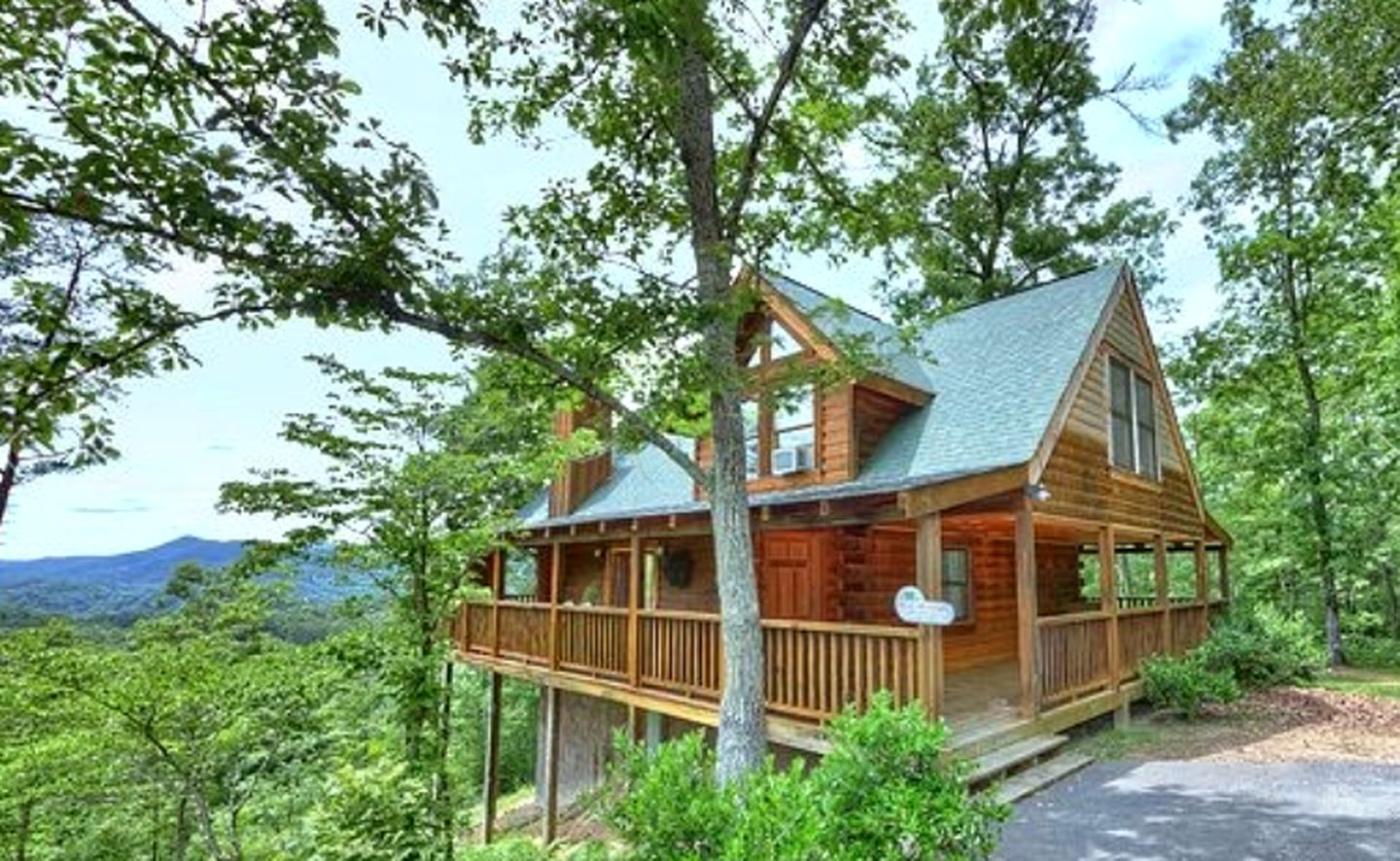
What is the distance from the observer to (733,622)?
5.84 meters

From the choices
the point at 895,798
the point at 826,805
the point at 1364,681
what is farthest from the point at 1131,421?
the point at 826,805

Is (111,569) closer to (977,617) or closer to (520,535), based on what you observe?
(520,535)

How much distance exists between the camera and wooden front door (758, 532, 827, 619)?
11266 millimetres

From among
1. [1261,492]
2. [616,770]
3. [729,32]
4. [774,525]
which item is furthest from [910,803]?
[1261,492]

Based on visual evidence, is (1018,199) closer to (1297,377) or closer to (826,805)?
(1297,377)

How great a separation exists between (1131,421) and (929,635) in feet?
24.2

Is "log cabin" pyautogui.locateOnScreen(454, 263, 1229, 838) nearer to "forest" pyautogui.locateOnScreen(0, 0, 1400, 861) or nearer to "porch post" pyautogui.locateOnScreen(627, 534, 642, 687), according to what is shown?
"porch post" pyautogui.locateOnScreen(627, 534, 642, 687)

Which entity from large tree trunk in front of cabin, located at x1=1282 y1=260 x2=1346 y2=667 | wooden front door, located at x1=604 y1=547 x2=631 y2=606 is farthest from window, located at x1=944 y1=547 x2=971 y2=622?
large tree trunk in front of cabin, located at x1=1282 y1=260 x2=1346 y2=667

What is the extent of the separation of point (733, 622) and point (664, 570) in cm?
804

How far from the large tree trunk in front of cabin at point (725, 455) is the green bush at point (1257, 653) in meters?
8.77

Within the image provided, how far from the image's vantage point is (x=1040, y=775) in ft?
24.6

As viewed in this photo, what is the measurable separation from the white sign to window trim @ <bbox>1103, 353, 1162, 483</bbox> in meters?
6.16

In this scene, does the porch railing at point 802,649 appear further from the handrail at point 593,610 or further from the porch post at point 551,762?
the porch post at point 551,762

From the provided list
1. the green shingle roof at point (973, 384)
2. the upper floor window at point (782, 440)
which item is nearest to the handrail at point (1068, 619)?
the green shingle roof at point (973, 384)
